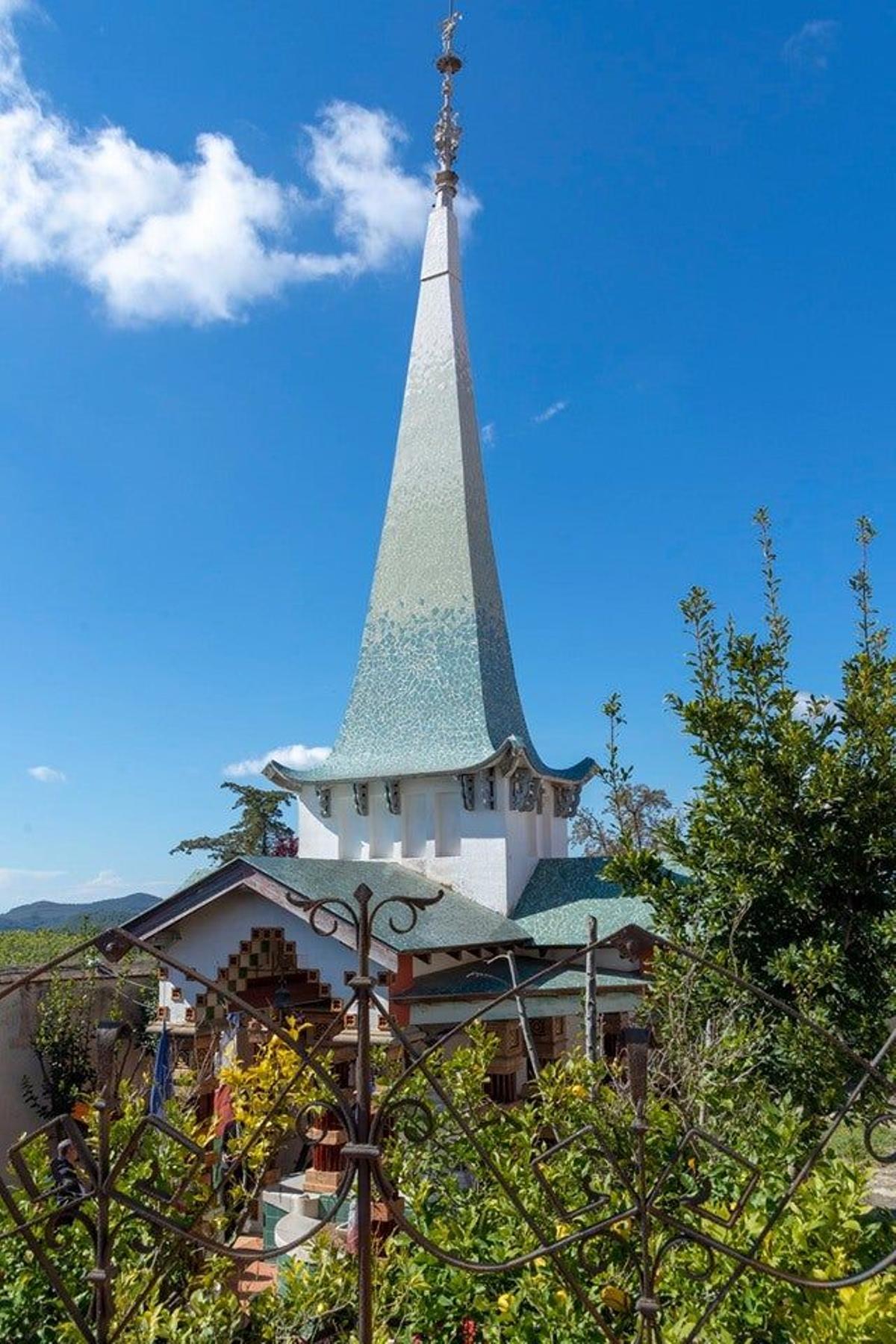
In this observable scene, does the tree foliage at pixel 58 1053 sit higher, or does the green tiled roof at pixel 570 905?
the green tiled roof at pixel 570 905

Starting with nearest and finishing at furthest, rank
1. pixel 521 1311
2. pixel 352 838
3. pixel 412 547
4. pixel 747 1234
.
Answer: pixel 747 1234 < pixel 521 1311 < pixel 352 838 < pixel 412 547

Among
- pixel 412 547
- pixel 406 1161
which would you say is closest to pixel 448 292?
pixel 412 547

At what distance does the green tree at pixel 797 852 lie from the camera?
3.98 meters

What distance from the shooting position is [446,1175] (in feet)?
11.9

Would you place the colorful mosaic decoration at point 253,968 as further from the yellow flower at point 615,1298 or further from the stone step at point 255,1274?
the yellow flower at point 615,1298

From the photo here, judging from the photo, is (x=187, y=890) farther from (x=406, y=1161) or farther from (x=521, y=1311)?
(x=521, y=1311)

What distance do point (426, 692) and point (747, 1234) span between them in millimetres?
6708

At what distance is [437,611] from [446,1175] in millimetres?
6244

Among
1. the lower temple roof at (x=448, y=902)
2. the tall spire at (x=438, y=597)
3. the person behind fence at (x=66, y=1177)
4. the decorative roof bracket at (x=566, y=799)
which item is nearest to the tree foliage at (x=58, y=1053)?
the lower temple roof at (x=448, y=902)

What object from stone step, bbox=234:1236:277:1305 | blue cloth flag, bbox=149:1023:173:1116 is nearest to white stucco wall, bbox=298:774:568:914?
blue cloth flag, bbox=149:1023:173:1116

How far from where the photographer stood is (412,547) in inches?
383

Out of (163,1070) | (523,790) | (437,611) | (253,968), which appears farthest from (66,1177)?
(437,611)

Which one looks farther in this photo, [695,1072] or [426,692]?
[426,692]

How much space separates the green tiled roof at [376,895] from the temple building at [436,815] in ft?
0.06
